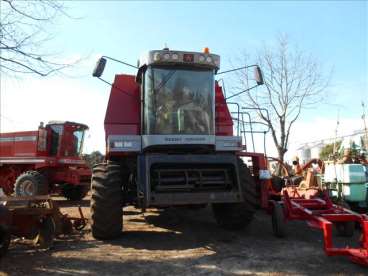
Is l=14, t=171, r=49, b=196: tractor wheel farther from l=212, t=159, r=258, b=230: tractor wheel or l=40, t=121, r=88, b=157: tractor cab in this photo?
l=212, t=159, r=258, b=230: tractor wheel

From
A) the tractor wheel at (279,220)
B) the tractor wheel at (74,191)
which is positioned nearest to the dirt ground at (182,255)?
the tractor wheel at (279,220)

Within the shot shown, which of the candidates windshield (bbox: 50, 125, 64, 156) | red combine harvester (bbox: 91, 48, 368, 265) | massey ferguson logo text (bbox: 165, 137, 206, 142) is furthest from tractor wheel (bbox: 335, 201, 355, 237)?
windshield (bbox: 50, 125, 64, 156)

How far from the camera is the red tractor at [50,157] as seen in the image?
16562 millimetres

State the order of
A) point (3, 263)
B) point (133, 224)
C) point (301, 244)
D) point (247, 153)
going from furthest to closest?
1. point (133, 224)
2. point (247, 153)
3. point (301, 244)
4. point (3, 263)

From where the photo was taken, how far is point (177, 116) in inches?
326

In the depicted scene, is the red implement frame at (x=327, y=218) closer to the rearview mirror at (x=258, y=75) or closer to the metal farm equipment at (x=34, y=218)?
the rearview mirror at (x=258, y=75)

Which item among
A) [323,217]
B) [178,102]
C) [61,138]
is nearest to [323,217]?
[323,217]

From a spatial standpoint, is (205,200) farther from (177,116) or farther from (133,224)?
(133,224)

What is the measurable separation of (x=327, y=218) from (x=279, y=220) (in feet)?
3.50

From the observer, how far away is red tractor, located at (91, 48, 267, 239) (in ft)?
25.3

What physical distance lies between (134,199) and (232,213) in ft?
6.22

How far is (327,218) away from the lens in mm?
7230

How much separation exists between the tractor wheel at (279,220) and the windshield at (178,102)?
177cm

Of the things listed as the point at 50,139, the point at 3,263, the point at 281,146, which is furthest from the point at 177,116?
the point at 281,146
